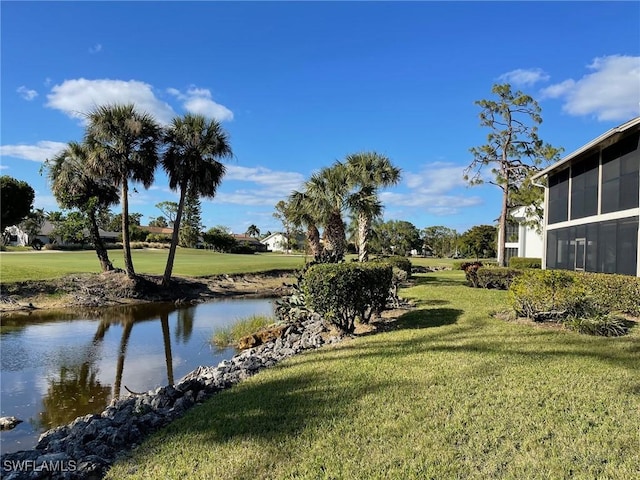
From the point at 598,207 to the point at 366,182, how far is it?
10.9 m

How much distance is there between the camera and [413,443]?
13.0 feet

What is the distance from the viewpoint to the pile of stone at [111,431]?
414 centimetres

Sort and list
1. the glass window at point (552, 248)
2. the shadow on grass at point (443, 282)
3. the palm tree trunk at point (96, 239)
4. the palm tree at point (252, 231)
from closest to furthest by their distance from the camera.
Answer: the glass window at point (552, 248) < the shadow on grass at point (443, 282) < the palm tree trunk at point (96, 239) < the palm tree at point (252, 231)

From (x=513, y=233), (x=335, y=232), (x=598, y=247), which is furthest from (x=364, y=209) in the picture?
(x=513, y=233)

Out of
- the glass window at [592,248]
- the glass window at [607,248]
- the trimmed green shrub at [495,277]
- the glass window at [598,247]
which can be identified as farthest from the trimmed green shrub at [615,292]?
the trimmed green shrub at [495,277]

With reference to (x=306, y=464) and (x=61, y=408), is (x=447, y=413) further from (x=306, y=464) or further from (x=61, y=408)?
(x=61, y=408)

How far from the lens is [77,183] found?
23469 millimetres

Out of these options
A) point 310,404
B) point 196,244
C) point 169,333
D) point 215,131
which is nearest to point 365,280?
point 310,404

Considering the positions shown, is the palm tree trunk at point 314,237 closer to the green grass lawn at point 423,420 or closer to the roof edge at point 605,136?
the roof edge at point 605,136

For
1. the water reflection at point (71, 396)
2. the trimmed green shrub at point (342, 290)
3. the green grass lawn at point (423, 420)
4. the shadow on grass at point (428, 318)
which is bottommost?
the water reflection at point (71, 396)

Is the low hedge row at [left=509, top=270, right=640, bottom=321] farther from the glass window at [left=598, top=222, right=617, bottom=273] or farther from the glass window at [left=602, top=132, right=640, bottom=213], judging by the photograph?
the glass window at [left=598, top=222, right=617, bottom=273]

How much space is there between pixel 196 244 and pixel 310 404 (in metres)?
82.5

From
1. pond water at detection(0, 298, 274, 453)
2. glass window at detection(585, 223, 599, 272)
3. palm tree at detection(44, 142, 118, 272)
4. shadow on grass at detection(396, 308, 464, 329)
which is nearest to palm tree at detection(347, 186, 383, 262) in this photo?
pond water at detection(0, 298, 274, 453)

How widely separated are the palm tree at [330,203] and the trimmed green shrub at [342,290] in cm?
1205
